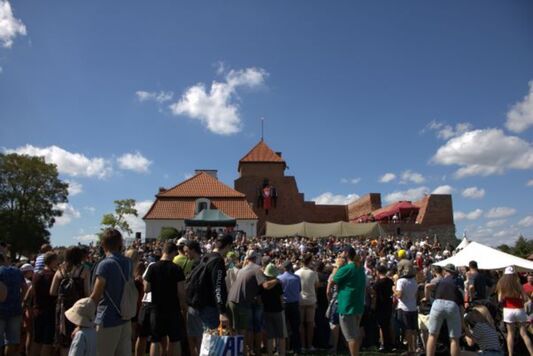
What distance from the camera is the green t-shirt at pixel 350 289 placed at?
6.64 m

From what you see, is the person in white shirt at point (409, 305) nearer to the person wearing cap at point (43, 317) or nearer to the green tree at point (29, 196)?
the person wearing cap at point (43, 317)

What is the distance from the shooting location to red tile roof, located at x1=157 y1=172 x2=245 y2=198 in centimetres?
4678

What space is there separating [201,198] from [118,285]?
41.9 meters

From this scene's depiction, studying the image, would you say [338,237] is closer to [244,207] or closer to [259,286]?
[244,207]

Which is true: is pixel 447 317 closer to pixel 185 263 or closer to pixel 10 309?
pixel 185 263

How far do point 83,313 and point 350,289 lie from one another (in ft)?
12.5

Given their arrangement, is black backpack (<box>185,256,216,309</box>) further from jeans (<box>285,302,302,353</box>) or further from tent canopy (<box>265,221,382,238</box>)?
tent canopy (<box>265,221,382,238</box>)

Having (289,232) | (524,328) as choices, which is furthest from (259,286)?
(289,232)

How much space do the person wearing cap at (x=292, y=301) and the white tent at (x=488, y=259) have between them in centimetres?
467

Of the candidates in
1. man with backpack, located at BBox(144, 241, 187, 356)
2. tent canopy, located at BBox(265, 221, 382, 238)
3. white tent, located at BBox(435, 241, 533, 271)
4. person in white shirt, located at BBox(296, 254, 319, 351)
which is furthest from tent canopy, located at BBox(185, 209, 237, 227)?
man with backpack, located at BBox(144, 241, 187, 356)

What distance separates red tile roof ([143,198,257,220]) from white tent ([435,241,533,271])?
3260 cm

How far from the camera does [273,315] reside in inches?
293

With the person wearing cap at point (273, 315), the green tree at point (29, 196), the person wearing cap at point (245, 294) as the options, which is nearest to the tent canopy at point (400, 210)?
the green tree at point (29, 196)

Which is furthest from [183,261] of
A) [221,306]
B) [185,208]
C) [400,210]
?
[400,210]
